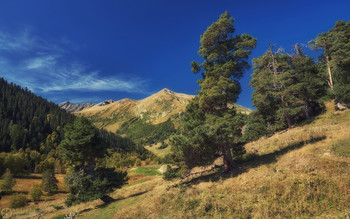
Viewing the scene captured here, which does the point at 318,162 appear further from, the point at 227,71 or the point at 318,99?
the point at 318,99

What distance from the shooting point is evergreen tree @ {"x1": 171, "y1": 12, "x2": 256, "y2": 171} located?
50.9 ft

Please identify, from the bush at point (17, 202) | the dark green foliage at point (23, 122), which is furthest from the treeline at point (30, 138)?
the bush at point (17, 202)

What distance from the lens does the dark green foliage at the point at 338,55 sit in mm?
29156

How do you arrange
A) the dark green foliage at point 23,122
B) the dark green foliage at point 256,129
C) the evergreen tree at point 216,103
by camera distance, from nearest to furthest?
the evergreen tree at point 216,103 < the dark green foliage at point 256,129 < the dark green foliage at point 23,122

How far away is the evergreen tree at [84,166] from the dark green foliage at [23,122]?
Answer: 416 ft

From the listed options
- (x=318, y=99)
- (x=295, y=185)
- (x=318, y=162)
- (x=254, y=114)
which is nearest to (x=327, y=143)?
(x=318, y=162)

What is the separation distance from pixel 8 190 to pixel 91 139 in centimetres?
4938

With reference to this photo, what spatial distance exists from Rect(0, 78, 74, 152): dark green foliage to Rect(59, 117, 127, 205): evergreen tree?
127 m

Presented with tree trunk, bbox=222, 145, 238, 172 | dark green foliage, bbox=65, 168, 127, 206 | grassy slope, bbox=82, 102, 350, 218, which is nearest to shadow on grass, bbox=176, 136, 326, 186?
tree trunk, bbox=222, 145, 238, 172

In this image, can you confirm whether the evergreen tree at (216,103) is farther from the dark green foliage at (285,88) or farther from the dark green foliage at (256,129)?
the dark green foliage at (256,129)

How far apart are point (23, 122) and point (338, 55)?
19801 cm

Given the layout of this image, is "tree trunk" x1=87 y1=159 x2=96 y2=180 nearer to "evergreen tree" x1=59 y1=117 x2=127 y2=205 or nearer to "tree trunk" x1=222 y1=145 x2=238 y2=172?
"evergreen tree" x1=59 y1=117 x2=127 y2=205

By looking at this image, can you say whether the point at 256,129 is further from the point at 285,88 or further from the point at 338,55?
the point at 338,55

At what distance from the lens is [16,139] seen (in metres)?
112
